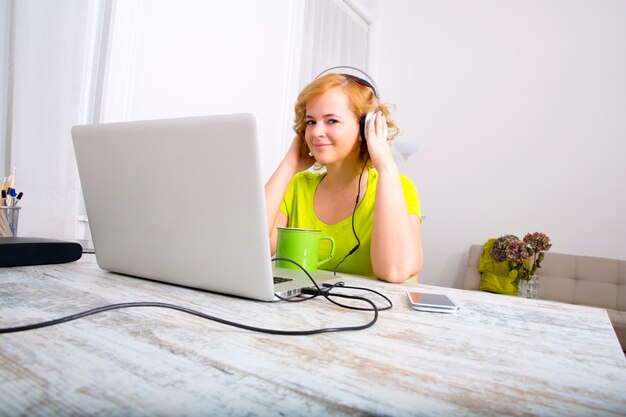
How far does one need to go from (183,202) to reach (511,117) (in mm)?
3357

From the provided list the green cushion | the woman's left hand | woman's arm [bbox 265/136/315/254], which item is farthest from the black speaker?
the green cushion

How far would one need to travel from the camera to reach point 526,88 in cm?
323

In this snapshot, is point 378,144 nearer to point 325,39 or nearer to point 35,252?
point 35,252

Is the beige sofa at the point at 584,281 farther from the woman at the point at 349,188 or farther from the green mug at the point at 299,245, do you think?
the green mug at the point at 299,245

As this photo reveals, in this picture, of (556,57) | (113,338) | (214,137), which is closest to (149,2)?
(214,137)

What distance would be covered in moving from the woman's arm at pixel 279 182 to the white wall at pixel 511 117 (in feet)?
7.98

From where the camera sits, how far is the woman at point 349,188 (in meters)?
1.02

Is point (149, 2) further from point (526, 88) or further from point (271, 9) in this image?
point (526, 88)

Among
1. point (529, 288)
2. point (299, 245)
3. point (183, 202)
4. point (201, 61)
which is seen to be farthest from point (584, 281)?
point (183, 202)

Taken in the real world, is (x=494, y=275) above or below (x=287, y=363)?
below

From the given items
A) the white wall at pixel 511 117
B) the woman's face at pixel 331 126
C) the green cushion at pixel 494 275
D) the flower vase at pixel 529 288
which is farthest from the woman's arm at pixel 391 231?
the white wall at pixel 511 117

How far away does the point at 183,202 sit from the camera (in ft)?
1.90

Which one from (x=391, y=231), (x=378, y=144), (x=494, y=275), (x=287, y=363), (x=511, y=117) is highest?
(x=511, y=117)

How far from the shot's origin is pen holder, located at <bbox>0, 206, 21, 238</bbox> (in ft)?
2.88
